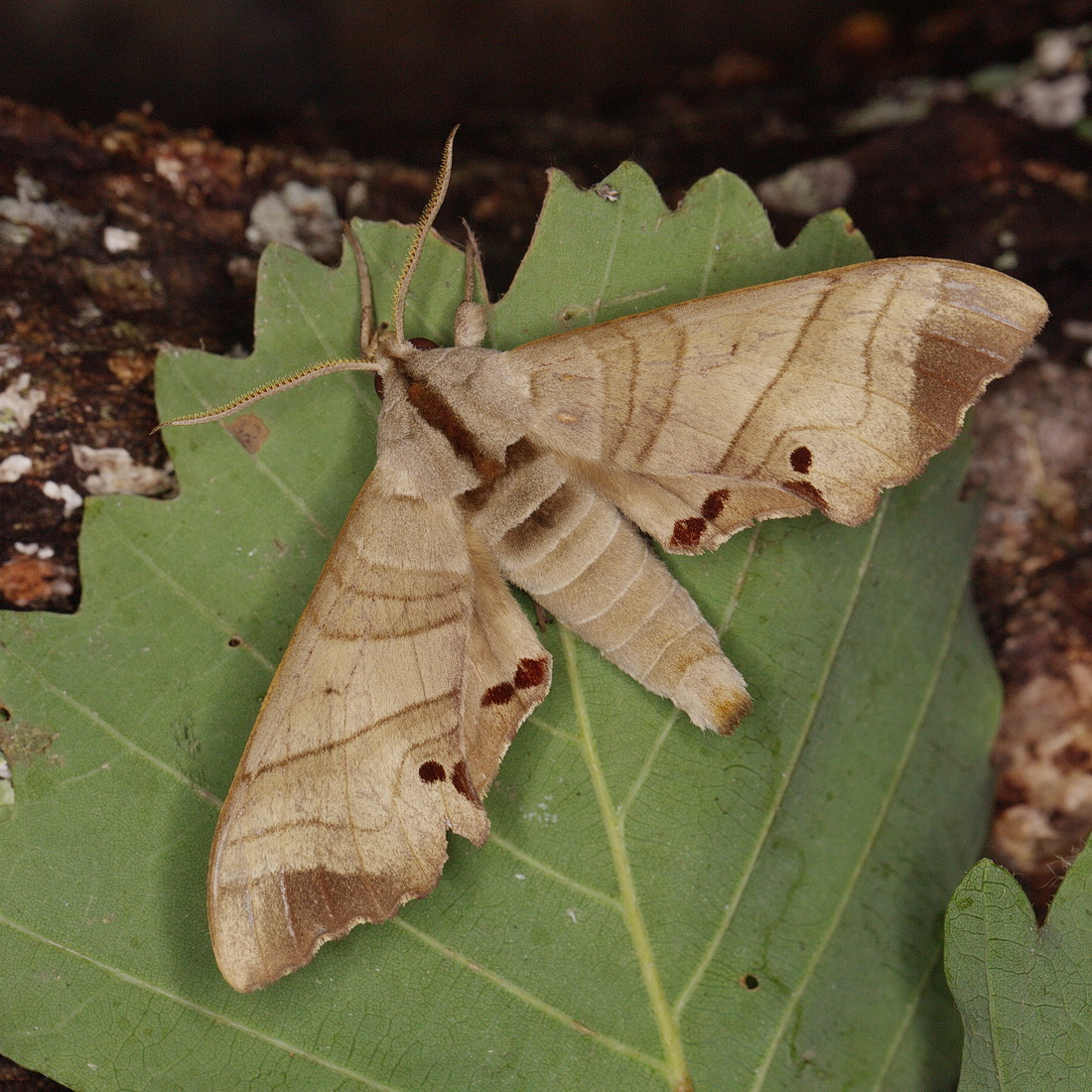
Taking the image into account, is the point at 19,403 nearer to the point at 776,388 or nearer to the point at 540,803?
the point at 540,803

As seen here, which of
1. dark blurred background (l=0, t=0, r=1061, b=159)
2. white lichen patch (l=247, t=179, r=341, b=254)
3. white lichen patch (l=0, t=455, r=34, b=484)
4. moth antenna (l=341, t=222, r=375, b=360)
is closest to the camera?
moth antenna (l=341, t=222, r=375, b=360)

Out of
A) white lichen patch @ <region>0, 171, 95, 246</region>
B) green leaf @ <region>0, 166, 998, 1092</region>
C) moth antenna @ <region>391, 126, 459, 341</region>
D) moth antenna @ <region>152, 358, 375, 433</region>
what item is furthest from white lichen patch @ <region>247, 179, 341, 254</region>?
moth antenna @ <region>152, 358, 375, 433</region>

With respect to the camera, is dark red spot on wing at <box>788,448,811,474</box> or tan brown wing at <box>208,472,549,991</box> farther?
dark red spot on wing at <box>788,448,811,474</box>

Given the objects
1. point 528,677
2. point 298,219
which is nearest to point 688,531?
point 528,677

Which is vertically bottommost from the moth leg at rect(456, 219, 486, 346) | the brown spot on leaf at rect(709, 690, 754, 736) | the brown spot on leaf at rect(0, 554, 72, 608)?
the brown spot on leaf at rect(0, 554, 72, 608)

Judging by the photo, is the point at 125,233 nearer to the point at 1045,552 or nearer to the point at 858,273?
the point at 858,273

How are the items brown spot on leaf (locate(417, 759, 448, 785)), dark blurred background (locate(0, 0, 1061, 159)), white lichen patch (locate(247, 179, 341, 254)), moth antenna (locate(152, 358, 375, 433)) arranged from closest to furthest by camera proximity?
1. brown spot on leaf (locate(417, 759, 448, 785))
2. moth antenna (locate(152, 358, 375, 433))
3. white lichen patch (locate(247, 179, 341, 254))
4. dark blurred background (locate(0, 0, 1061, 159))

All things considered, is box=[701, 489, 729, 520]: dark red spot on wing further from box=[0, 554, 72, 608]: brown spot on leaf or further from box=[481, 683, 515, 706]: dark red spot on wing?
box=[0, 554, 72, 608]: brown spot on leaf

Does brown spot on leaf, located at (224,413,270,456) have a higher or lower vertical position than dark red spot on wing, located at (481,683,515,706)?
higher
